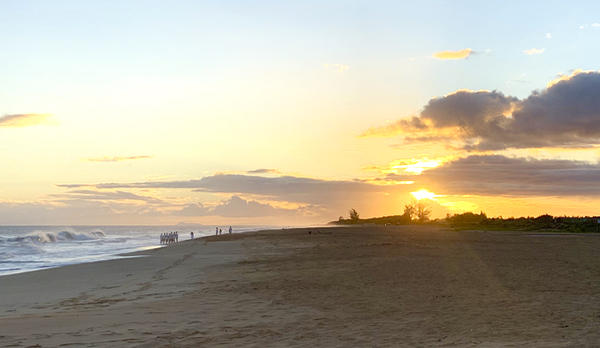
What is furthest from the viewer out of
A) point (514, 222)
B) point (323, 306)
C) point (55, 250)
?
point (514, 222)

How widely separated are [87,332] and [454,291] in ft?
33.8

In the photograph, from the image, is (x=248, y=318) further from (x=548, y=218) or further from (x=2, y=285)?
(x=548, y=218)

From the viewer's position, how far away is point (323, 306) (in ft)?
42.9

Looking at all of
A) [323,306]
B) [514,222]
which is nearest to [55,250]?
[323,306]

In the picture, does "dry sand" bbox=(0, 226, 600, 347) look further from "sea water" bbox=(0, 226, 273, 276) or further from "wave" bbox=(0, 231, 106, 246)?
"wave" bbox=(0, 231, 106, 246)

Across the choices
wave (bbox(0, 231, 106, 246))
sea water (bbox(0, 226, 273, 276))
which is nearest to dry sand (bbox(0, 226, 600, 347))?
sea water (bbox(0, 226, 273, 276))

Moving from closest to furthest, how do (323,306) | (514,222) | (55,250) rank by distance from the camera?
(323,306)
(55,250)
(514,222)

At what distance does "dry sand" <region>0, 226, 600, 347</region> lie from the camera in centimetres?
965

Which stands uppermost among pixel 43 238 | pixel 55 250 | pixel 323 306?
pixel 323 306

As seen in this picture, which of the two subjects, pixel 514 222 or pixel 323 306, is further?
pixel 514 222

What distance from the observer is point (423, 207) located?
14025 cm

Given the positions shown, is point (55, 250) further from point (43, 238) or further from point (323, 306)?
point (323, 306)

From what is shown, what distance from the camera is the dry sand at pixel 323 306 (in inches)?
380

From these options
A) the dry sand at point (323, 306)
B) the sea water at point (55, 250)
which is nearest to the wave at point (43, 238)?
the sea water at point (55, 250)
